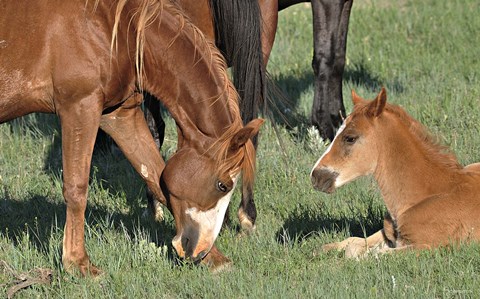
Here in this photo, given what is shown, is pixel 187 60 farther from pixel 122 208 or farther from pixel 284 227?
pixel 122 208

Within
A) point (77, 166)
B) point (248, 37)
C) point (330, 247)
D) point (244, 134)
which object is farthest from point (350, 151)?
point (77, 166)

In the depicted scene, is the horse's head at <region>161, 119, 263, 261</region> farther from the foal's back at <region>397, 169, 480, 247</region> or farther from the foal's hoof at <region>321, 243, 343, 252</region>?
the foal's back at <region>397, 169, 480, 247</region>

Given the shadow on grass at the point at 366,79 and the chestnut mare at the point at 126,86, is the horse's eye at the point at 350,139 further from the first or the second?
the shadow on grass at the point at 366,79

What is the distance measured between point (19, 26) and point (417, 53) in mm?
6344

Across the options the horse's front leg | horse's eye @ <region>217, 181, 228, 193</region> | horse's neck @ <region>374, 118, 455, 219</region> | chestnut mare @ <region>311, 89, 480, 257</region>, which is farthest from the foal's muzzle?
the horse's front leg

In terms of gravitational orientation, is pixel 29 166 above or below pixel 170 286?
below

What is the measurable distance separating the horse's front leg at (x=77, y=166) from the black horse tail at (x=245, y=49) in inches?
43.3

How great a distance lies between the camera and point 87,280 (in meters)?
5.12

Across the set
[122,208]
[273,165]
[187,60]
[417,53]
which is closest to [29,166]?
[122,208]

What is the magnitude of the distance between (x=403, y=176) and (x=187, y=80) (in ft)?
4.46

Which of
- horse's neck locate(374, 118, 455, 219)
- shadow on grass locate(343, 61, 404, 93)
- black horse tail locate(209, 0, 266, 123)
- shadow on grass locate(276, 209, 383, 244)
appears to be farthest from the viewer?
shadow on grass locate(343, 61, 404, 93)

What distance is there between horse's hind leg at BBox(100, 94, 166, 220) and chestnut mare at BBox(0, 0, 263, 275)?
9.7 inches

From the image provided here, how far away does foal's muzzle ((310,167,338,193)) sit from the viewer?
531 centimetres

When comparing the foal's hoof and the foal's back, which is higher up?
the foal's back
